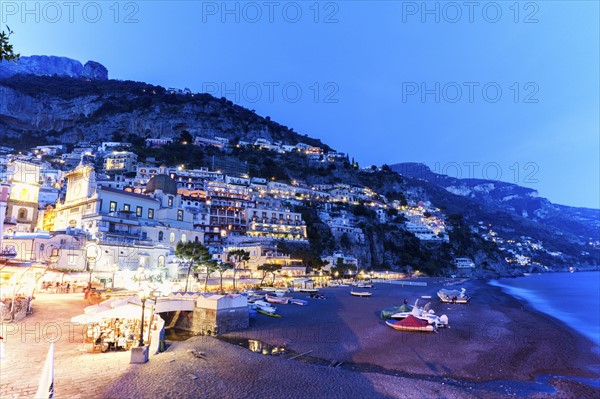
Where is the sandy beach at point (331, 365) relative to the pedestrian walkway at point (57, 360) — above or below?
below

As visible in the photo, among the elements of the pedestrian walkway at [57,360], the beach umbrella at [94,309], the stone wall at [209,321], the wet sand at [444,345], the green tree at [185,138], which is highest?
the green tree at [185,138]

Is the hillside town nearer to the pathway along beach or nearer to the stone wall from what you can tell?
the stone wall

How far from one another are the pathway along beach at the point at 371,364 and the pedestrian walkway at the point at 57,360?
0.83 metres

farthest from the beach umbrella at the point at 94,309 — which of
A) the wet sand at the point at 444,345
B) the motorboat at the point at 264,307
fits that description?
the motorboat at the point at 264,307

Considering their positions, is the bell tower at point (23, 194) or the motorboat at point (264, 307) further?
the bell tower at point (23, 194)

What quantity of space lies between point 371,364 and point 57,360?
14.1m

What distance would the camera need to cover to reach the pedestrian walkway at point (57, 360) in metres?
10.7

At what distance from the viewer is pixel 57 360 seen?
13.4m

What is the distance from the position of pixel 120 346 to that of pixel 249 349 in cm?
707

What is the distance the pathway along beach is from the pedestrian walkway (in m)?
Answer: 0.83

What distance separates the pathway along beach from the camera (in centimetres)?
1372

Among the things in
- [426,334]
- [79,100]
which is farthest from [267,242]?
[79,100]

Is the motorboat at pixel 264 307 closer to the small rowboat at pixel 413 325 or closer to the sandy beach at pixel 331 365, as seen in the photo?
the sandy beach at pixel 331 365

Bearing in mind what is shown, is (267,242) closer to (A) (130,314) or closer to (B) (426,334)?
(B) (426,334)
